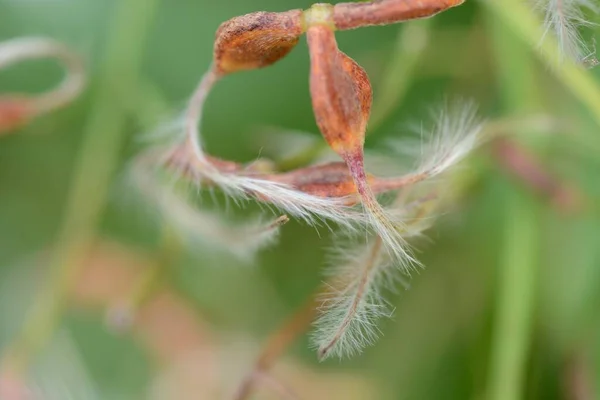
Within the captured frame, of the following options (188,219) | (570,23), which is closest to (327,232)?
(188,219)

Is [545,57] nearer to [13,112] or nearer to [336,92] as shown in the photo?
[336,92]

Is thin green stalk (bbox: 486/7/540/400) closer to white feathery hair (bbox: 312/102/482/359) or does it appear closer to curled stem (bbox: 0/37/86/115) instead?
white feathery hair (bbox: 312/102/482/359)

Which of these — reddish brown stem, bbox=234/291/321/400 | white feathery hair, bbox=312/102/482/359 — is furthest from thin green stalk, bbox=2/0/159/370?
white feathery hair, bbox=312/102/482/359

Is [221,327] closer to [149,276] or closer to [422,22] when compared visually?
[149,276]

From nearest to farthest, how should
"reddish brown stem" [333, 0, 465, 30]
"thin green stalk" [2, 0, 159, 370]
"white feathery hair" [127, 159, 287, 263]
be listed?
"reddish brown stem" [333, 0, 465, 30] < "white feathery hair" [127, 159, 287, 263] < "thin green stalk" [2, 0, 159, 370]

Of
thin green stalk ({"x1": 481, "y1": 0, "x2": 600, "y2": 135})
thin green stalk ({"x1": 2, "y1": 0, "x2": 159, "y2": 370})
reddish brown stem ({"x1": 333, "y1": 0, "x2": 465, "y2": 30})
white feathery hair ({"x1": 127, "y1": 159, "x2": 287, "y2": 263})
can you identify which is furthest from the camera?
thin green stalk ({"x1": 2, "y1": 0, "x2": 159, "y2": 370})
